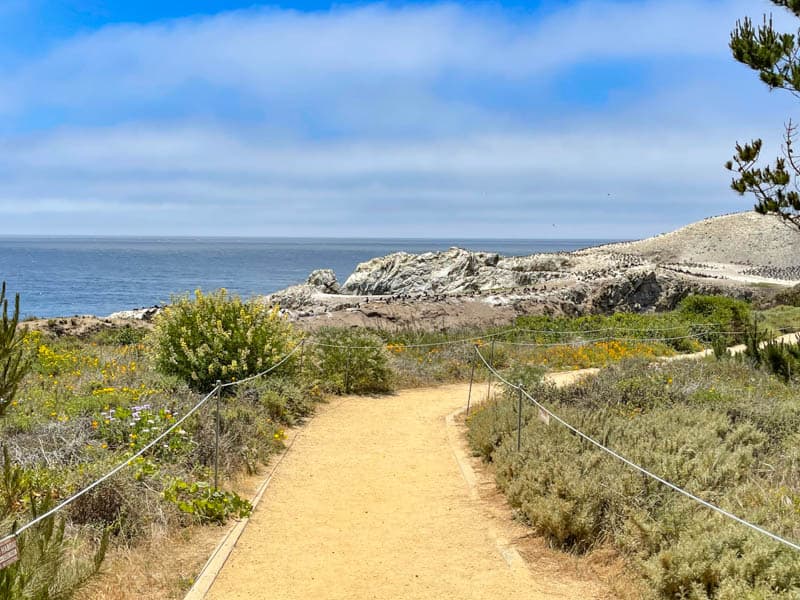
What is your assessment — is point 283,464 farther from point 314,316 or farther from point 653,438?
point 314,316

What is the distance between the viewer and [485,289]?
33688 millimetres

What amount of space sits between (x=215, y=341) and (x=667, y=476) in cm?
779

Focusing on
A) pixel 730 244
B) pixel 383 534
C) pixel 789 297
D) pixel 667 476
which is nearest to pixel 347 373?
pixel 383 534

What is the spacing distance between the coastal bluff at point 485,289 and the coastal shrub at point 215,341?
A: 7263mm

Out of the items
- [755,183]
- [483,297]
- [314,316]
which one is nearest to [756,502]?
[755,183]

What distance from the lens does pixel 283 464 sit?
9.91 metres

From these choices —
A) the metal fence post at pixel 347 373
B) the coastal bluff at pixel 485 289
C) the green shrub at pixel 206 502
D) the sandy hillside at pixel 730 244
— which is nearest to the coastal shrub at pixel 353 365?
the metal fence post at pixel 347 373

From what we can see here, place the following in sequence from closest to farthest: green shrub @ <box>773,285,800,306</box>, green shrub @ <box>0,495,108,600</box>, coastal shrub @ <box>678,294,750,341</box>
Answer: green shrub @ <box>0,495,108,600</box> < coastal shrub @ <box>678,294,750,341</box> < green shrub @ <box>773,285,800,306</box>

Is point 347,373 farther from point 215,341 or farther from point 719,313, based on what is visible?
point 719,313

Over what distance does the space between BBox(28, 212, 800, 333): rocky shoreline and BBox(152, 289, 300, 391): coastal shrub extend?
1.11 metres

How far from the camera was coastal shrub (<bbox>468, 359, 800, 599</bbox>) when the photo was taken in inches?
214

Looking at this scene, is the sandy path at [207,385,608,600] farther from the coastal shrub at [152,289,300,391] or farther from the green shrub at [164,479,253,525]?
the coastal shrub at [152,289,300,391]

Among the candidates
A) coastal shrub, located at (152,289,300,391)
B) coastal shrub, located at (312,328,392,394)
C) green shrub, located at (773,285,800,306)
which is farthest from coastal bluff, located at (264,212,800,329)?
coastal shrub, located at (152,289,300,391)

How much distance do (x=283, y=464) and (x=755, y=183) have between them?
1228 cm
